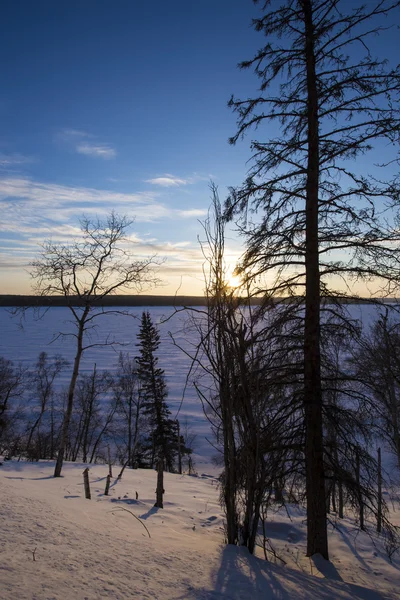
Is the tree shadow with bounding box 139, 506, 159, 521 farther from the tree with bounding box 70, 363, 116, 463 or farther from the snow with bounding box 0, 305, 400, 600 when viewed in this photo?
the tree with bounding box 70, 363, 116, 463

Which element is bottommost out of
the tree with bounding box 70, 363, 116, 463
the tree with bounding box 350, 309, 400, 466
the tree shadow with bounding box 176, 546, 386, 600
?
the tree with bounding box 70, 363, 116, 463

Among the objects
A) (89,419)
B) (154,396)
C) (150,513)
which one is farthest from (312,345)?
(89,419)

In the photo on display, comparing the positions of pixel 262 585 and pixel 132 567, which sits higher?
pixel 132 567

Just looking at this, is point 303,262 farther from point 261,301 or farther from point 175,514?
point 175,514

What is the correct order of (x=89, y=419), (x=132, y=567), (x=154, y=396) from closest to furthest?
1. (x=132, y=567)
2. (x=154, y=396)
3. (x=89, y=419)

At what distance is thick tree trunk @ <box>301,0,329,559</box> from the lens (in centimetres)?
589

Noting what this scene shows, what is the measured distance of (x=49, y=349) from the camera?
257 ft

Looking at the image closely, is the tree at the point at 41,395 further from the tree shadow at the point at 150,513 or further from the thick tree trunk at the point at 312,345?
the thick tree trunk at the point at 312,345

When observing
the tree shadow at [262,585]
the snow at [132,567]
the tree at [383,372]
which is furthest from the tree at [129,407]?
the tree shadow at [262,585]

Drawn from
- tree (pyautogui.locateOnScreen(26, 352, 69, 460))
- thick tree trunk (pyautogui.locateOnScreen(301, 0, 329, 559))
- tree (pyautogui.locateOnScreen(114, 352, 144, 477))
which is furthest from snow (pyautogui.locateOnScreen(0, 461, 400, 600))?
tree (pyautogui.locateOnScreen(114, 352, 144, 477))

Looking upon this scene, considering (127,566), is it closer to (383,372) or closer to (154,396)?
(383,372)

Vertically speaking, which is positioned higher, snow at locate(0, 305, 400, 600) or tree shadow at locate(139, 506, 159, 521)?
snow at locate(0, 305, 400, 600)

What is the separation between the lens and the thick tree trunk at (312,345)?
589 cm

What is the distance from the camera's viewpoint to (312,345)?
20.6 ft
